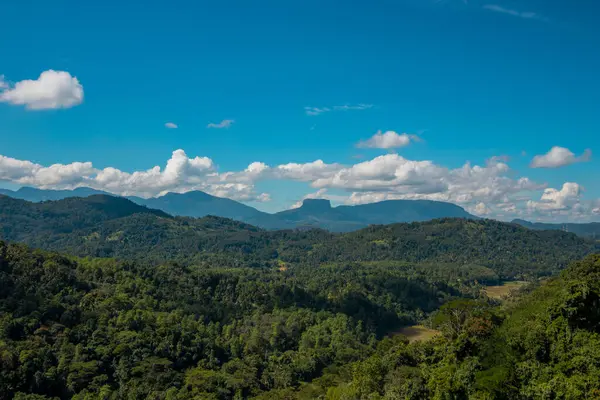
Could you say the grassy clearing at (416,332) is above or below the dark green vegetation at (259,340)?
below

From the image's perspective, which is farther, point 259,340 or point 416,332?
point 416,332

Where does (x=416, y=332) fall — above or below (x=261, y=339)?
below

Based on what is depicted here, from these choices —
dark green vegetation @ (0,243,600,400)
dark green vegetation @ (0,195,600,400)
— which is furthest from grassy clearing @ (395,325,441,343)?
dark green vegetation @ (0,243,600,400)

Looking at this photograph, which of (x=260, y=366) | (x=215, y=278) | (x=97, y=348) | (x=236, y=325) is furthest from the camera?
(x=215, y=278)

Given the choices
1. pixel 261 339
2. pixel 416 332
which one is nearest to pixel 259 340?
pixel 261 339

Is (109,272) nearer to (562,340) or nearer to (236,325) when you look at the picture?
(236,325)

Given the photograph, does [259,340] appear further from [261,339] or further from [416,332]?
[416,332]

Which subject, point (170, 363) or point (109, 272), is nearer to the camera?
point (170, 363)

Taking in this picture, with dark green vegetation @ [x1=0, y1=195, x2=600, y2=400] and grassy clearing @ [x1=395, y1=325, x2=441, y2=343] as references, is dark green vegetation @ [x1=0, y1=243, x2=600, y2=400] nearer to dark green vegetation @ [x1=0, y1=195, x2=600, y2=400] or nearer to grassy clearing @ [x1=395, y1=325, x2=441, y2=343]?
dark green vegetation @ [x1=0, y1=195, x2=600, y2=400]

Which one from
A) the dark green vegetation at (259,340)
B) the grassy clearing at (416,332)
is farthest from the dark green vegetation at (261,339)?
the grassy clearing at (416,332)

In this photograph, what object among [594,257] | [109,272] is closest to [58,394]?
[109,272]

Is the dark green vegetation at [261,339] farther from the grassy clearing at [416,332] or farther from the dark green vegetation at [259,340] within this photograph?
the grassy clearing at [416,332]
